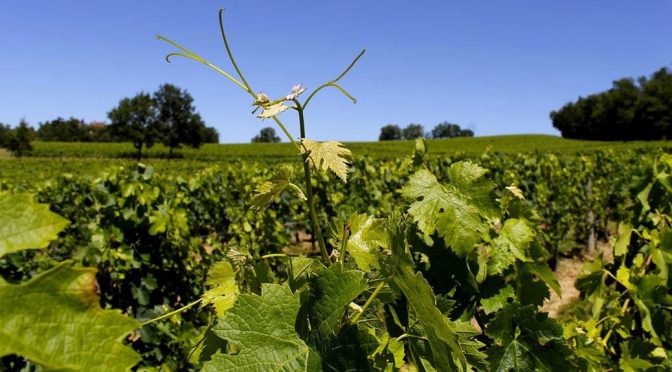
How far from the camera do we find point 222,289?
1.13m

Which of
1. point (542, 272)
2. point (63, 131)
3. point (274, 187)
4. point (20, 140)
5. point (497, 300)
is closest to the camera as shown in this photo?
point (274, 187)

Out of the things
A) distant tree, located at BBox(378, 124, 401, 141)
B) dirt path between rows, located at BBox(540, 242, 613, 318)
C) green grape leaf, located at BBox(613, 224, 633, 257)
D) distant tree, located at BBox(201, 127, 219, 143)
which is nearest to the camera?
green grape leaf, located at BBox(613, 224, 633, 257)

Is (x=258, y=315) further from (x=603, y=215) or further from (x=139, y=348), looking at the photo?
(x=603, y=215)

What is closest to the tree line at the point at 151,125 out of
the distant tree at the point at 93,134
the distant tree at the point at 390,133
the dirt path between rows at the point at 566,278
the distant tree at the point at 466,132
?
the distant tree at the point at 93,134

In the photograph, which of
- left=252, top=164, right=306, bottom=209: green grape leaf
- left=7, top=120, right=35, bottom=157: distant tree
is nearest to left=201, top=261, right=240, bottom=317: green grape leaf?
left=252, top=164, right=306, bottom=209: green grape leaf

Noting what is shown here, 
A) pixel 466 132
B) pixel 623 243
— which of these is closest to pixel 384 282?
pixel 623 243

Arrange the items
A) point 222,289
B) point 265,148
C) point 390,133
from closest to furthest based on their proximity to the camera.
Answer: point 222,289 → point 265,148 → point 390,133

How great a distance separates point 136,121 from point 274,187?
78217mm

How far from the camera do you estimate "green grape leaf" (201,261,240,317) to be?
3.58 feet

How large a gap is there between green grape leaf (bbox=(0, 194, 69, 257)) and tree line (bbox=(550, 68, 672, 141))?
9676 cm

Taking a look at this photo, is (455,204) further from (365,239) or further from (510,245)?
(365,239)

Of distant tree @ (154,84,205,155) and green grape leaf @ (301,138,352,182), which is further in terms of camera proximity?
distant tree @ (154,84,205,155)

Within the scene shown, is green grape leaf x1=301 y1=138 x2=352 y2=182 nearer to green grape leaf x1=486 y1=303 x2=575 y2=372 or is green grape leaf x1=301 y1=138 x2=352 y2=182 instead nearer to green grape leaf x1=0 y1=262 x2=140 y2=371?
green grape leaf x1=0 y1=262 x2=140 y2=371

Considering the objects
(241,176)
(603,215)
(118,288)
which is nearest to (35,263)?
(118,288)
